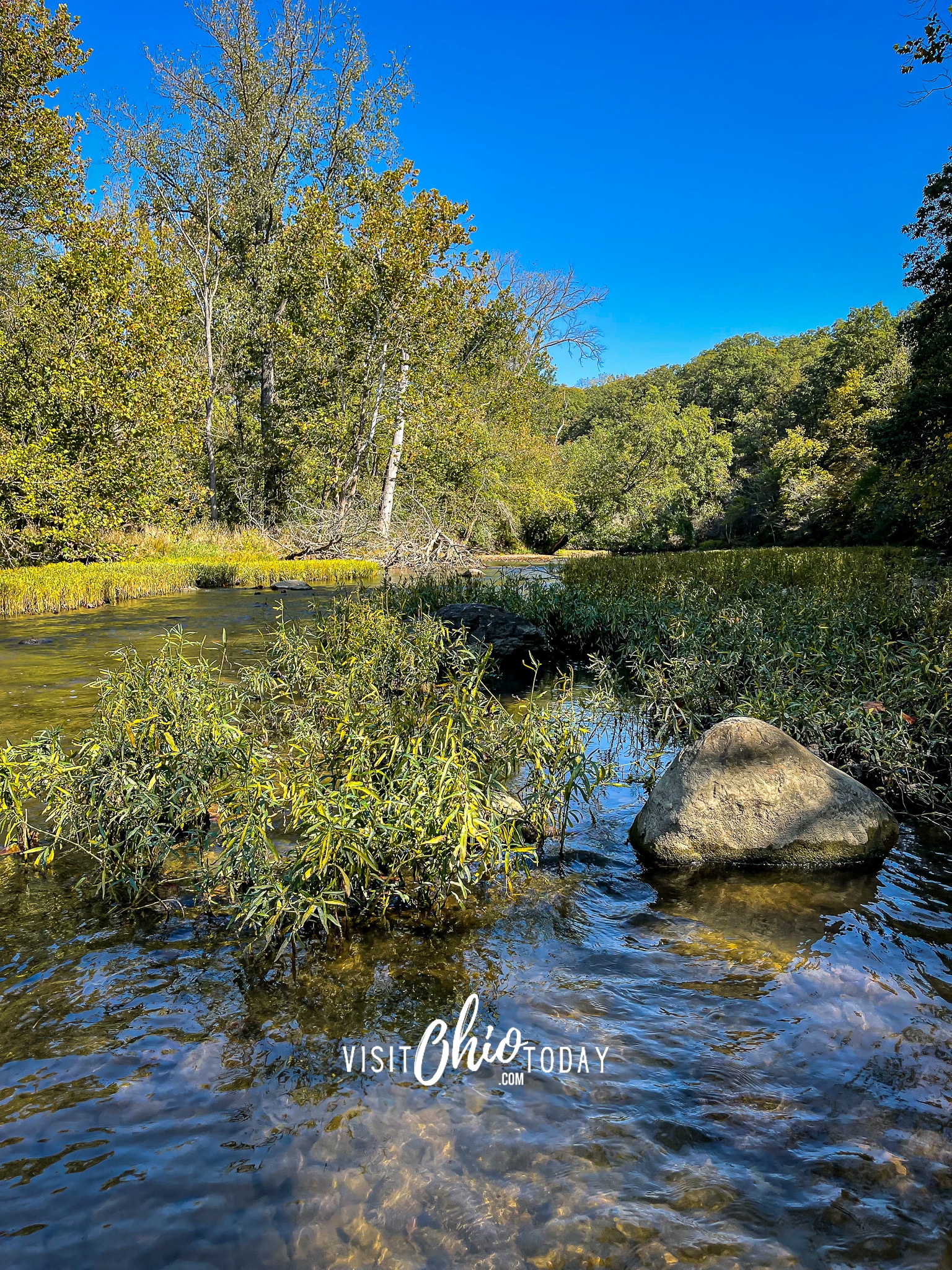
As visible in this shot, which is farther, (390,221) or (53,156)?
(390,221)

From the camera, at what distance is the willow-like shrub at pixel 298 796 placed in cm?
374

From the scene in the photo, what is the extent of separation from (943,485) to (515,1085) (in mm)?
16144

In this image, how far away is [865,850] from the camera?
16.0 feet

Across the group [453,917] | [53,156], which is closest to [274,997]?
[453,917]

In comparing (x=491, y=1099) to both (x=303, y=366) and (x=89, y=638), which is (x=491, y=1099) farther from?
(x=303, y=366)

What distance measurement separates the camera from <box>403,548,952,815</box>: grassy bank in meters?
5.94

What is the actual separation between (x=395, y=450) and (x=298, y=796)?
27.5 metres

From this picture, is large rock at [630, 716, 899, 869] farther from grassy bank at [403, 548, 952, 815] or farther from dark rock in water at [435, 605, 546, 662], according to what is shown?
dark rock in water at [435, 605, 546, 662]

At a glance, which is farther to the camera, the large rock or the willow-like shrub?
the large rock

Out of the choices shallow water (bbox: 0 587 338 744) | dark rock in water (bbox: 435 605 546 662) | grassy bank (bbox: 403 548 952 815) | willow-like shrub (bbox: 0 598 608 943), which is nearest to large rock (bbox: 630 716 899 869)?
willow-like shrub (bbox: 0 598 608 943)

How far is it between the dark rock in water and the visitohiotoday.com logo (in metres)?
7.24

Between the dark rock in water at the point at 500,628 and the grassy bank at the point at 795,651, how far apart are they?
787 millimetres

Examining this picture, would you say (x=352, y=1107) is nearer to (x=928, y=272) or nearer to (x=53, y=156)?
(x=53, y=156)

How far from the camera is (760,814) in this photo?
4.95m
